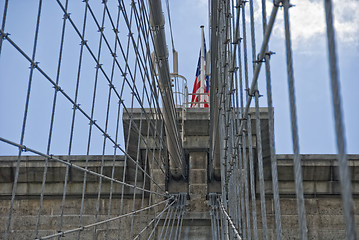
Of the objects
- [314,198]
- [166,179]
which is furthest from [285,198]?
[166,179]

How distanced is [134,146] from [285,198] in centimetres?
275

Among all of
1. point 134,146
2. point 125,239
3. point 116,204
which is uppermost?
point 134,146

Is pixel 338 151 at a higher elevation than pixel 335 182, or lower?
lower

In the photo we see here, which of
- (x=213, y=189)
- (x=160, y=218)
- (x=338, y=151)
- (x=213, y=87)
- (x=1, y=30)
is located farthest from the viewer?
(x=213, y=189)

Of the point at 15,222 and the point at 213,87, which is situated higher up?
the point at 213,87

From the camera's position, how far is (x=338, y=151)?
0.77 m

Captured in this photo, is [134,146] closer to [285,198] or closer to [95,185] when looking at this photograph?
[95,185]

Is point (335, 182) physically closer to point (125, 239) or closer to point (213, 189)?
point (213, 189)

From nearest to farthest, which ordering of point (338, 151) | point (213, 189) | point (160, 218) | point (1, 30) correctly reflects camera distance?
1. point (338, 151)
2. point (1, 30)
3. point (160, 218)
4. point (213, 189)

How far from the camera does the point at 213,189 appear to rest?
305 inches

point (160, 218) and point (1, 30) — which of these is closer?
point (1, 30)

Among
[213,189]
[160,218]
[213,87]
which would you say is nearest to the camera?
[213,87]

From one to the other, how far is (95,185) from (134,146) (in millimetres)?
1003

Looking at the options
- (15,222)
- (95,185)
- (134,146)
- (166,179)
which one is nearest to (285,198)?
(166,179)
